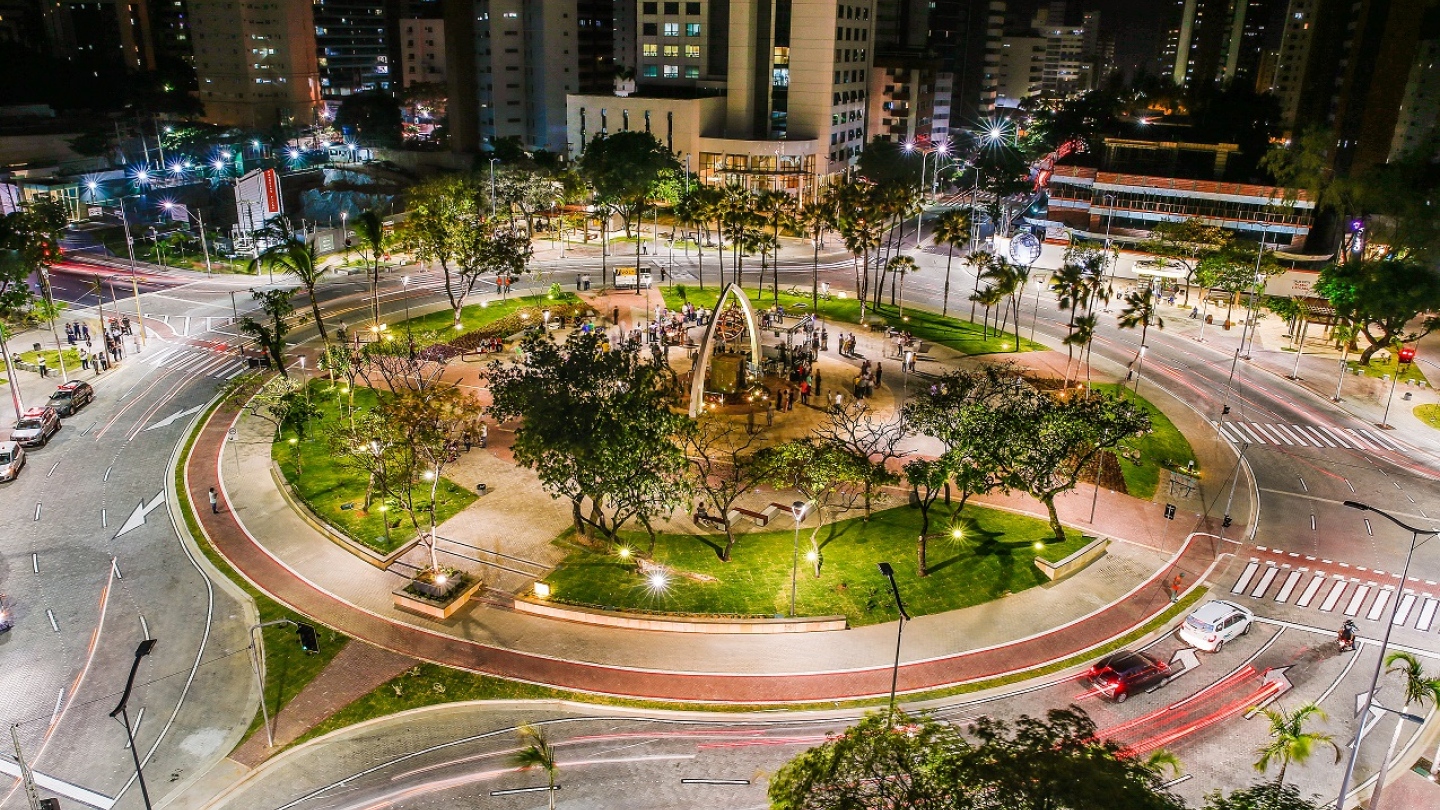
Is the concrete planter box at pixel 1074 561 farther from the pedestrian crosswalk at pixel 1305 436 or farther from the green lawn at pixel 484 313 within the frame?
the green lawn at pixel 484 313

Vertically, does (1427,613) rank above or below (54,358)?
below

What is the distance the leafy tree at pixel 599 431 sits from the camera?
41562mm

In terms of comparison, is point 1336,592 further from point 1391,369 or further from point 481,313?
point 481,313

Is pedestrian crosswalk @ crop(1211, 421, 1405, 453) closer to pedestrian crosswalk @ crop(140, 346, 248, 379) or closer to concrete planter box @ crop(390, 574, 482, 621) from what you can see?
concrete planter box @ crop(390, 574, 482, 621)

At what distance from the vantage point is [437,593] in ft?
137

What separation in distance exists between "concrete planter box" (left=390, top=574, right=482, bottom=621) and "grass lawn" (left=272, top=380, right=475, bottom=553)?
4.79m

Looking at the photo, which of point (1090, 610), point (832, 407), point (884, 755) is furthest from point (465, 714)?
point (832, 407)

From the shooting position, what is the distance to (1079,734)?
2661 centimetres

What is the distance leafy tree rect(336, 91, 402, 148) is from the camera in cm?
17350

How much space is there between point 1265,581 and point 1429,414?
32001 millimetres

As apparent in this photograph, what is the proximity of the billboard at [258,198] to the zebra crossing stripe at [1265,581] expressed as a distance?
97991mm

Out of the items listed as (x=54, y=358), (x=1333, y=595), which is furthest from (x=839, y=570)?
(x=54, y=358)

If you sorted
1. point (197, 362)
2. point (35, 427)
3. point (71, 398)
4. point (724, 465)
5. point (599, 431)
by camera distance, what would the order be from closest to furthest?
point (599, 431) → point (724, 465) → point (35, 427) → point (71, 398) → point (197, 362)

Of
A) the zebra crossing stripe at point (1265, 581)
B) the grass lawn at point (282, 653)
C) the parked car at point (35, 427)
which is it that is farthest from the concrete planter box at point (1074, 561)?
the parked car at point (35, 427)
